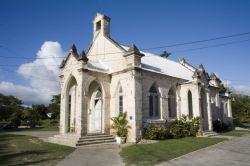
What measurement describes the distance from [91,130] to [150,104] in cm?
568

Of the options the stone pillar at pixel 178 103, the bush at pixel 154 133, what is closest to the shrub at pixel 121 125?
the bush at pixel 154 133

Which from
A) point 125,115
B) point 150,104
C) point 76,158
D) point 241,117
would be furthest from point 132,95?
point 241,117

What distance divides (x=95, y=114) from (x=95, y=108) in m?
0.56

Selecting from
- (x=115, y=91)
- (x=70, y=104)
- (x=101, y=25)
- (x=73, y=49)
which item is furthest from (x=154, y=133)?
(x=101, y=25)

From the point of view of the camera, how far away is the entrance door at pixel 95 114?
18.5m

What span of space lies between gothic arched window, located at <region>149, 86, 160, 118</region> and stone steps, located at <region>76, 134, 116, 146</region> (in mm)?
4219

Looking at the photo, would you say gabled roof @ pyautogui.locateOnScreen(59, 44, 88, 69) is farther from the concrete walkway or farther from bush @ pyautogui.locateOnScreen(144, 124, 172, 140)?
the concrete walkway

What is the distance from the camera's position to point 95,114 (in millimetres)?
19047

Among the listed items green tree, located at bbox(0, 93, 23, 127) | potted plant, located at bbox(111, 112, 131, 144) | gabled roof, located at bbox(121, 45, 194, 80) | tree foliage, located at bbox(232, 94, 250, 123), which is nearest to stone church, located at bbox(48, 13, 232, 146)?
gabled roof, located at bbox(121, 45, 194, 80)

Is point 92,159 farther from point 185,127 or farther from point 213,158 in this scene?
point 185,127

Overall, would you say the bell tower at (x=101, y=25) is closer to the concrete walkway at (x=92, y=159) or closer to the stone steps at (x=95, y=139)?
the stone steps at (x=95, y=139)

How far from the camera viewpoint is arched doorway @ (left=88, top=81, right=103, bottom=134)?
18.5 meters

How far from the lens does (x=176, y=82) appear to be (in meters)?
21.2

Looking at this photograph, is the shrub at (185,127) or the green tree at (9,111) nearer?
the shrub at (185,127)
